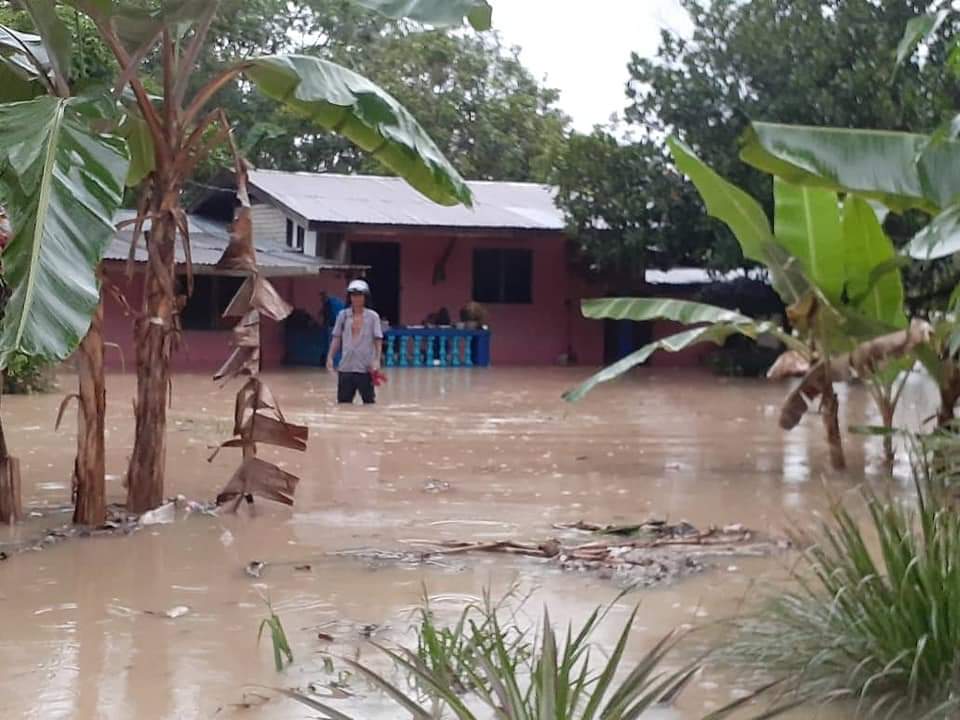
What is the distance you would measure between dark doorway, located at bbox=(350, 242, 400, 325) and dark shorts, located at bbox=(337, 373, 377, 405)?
9611 millimetres

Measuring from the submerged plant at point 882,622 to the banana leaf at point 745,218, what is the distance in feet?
17.0

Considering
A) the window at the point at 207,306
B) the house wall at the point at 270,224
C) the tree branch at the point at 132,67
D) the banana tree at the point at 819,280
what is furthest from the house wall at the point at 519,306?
the tree branch at the point at 132,67

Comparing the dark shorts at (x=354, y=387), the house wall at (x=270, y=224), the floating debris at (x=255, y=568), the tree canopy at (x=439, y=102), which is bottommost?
the floating debris at (x=255, y=568)

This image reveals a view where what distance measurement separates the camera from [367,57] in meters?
33.3

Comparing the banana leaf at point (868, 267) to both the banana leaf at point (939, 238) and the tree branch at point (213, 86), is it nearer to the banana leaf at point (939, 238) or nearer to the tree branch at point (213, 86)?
the banana leaf at point (939, 238)

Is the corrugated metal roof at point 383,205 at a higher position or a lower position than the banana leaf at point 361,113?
higher

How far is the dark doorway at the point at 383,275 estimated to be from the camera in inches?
1004

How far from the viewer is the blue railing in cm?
2419

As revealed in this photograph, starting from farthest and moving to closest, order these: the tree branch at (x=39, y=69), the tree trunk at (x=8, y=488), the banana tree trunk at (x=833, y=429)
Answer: the banana tree trunk at (x=833, y=429)
the tree trunk at (x=8, y=488)
the tree branch at (x=39, y=69)

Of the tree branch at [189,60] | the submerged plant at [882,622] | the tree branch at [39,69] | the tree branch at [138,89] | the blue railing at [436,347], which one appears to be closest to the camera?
the submerged plant at [882,622]

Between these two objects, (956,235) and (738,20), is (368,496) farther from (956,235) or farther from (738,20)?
(738,20)

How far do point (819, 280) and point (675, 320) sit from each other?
1123 mm

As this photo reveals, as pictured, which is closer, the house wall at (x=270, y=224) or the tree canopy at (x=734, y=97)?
the tree canopy at (x=734, y=97)

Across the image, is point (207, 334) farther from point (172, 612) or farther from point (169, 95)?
point (172, 612)
